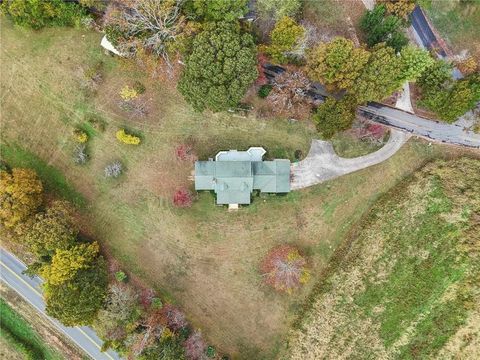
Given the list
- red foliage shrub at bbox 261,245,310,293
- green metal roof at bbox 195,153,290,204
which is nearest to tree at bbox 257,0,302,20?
green metal roof at bbox 195,153,290,204

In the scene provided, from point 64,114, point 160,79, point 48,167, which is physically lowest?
point 48,167

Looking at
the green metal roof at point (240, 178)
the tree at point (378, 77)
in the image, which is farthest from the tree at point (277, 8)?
the green metal roof at point (240, 178)

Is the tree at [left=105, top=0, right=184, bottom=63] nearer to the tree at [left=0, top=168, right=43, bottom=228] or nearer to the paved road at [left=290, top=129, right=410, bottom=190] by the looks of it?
the tree at [left=0, top=168, right=43, bottom=228]

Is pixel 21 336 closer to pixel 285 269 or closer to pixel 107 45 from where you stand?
pixel 285 269

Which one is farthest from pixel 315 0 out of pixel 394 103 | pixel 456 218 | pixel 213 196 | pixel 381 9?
pixel 456 218

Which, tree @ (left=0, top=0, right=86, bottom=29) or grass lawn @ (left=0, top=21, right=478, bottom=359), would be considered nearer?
tree @ (left=0, top=0, right=86, bottom=29)

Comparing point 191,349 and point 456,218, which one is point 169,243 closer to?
point 191,349
